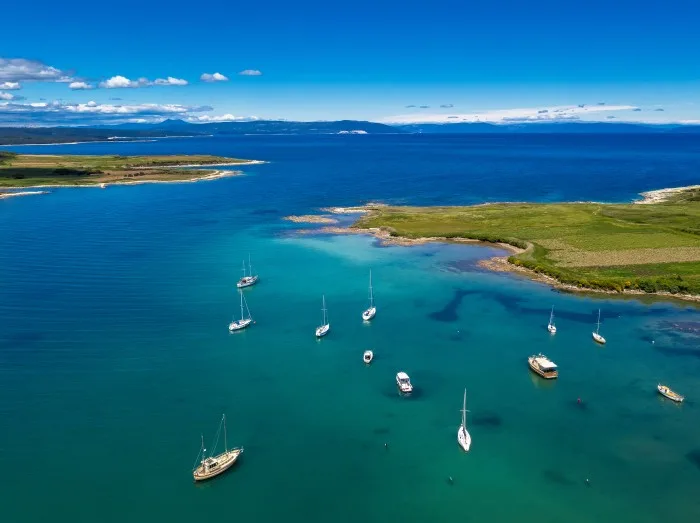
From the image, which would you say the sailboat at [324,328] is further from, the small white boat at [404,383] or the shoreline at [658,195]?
the shoreline at [658,195]

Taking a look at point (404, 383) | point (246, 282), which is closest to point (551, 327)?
point (404, 383)

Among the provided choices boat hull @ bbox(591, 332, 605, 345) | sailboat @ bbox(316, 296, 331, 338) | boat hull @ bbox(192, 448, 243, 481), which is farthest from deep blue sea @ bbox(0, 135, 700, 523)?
sailboat @ bbox(316, 296, 331, 338)

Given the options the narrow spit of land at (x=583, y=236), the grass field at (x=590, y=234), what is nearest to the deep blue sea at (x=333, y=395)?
the narrow spit of land at (x=583, y=236)

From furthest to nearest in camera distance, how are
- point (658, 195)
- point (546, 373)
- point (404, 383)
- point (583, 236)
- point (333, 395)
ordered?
1. point (658, 195)
2. point (583, 236)
3. point (546, 373)
4. point (404, 383)
5. point (333, 395)

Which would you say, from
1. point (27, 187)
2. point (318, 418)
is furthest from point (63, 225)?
point (318, 418)

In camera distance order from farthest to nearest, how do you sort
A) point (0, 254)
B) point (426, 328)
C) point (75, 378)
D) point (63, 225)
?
1. point (63, 225)
2. point (0, 254)
3. point (426, 328)
4. point (75, 378)

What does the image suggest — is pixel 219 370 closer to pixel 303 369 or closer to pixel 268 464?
pixel 303 369

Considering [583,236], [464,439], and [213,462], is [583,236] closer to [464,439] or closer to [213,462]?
[464,439]
